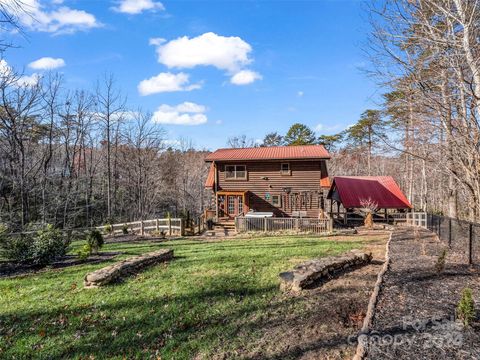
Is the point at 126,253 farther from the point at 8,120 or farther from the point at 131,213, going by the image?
the point at 131,213

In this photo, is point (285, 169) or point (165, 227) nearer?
point (165, 227)

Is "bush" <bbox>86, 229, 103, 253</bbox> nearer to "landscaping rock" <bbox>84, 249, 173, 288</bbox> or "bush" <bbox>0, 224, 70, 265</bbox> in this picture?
"bush" <bbox>0, 224, 70, 265</bbox>

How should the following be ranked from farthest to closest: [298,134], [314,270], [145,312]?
1. [298,134]
2. [314,270]
3. [145,312]

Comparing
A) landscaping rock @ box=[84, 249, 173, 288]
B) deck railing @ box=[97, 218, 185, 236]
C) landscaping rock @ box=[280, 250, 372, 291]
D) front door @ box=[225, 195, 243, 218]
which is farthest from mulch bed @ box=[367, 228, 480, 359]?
front door @ box=[225, 195, 243, 218]

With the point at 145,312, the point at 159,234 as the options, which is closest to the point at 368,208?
the point at 159,234

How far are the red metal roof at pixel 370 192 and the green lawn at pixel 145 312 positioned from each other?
14.2 m

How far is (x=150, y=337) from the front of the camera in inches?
204

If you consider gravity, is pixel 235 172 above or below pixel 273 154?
below

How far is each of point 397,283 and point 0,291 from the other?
30.8 ft

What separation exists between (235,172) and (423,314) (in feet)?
61.4

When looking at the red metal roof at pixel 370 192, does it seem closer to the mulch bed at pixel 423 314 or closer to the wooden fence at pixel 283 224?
the wooden fence at pixel 283 224

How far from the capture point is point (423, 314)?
4480 millimetres

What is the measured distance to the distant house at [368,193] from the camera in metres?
21.1

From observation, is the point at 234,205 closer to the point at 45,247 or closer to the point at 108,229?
the point at 108,229
